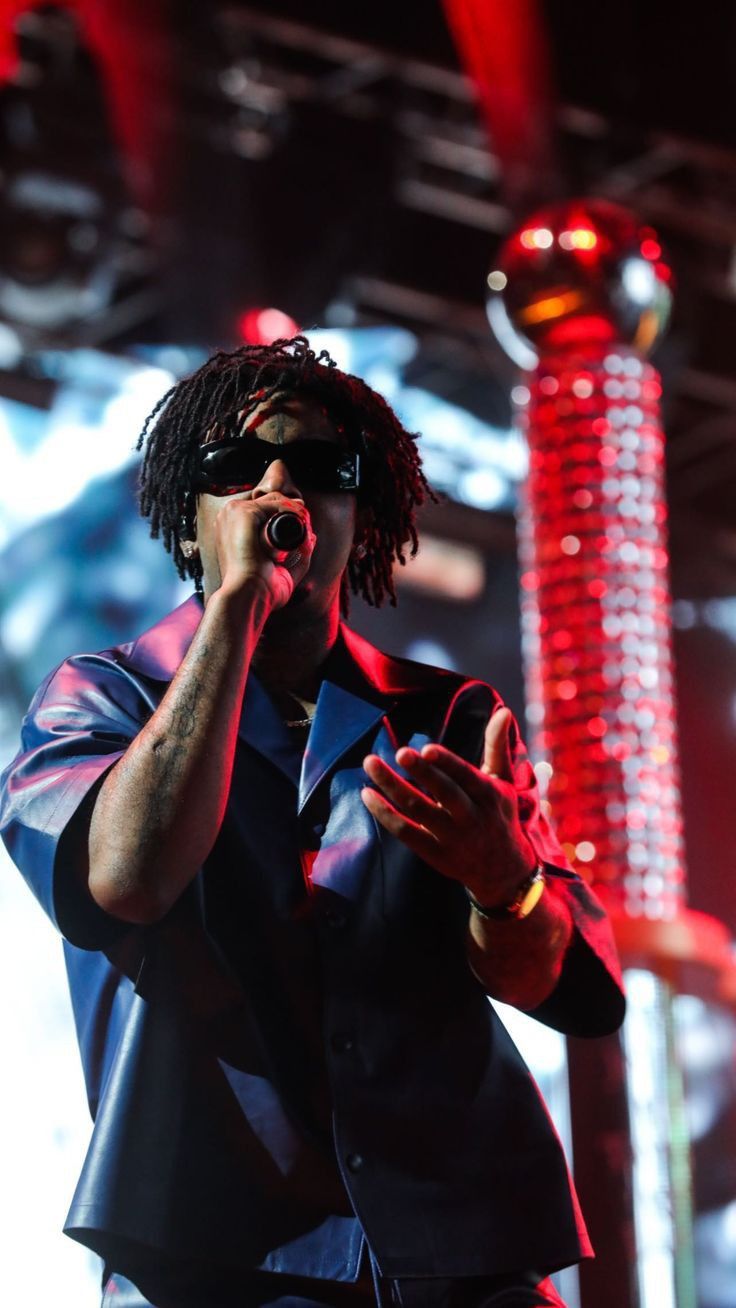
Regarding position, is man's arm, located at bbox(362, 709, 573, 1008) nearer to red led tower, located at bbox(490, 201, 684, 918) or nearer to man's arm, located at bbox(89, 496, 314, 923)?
man's arm, located at bbox(89, 496, 314, 923)

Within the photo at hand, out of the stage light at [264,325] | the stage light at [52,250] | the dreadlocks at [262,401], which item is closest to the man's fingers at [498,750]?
the dreadlocks at [262,401]

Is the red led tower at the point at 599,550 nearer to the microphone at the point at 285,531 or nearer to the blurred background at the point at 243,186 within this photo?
the blurred background at the point at 243,186

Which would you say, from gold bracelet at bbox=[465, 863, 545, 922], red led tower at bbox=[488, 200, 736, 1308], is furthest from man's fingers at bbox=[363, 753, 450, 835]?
red led tower at bbox=[488, 200, 736, 1308]

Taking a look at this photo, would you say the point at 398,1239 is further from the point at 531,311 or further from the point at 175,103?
the point at 175,103

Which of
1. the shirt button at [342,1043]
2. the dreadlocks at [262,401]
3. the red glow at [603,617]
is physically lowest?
the shirt button at [342,1043]

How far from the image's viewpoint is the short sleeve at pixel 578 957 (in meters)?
1.51

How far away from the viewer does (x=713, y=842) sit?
6914mm

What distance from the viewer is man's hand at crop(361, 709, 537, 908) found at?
1.30 meters

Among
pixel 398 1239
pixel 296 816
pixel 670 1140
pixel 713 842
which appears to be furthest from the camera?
pixel 713 842

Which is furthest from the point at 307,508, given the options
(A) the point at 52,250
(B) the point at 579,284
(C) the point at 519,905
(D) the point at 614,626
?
(A) the point at 52,250

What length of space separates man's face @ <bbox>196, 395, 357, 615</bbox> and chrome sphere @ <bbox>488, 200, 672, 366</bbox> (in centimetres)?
213

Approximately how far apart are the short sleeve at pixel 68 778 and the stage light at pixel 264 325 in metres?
3.72

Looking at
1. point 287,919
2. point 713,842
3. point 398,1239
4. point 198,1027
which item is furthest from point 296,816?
point 713,842

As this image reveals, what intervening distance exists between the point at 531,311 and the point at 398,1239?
2.69 metres
